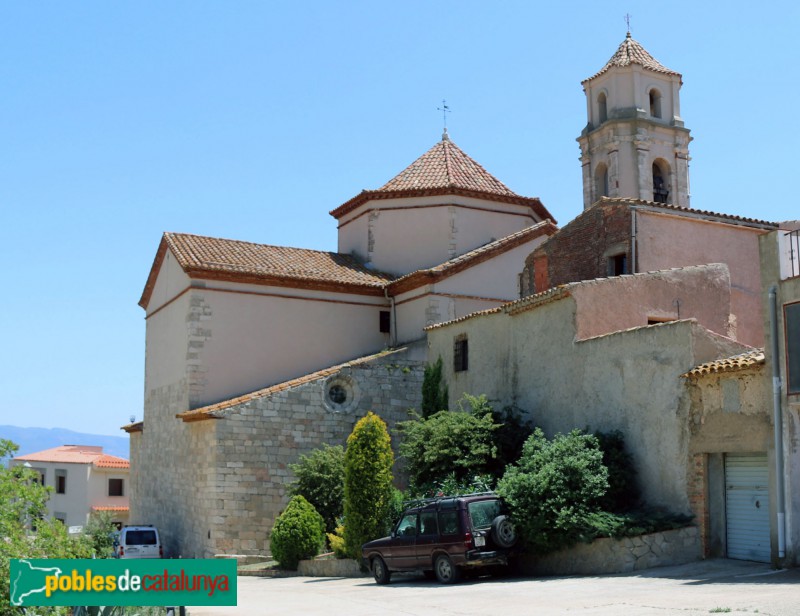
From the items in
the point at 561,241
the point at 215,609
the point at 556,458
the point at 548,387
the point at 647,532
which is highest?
the point at 561,241

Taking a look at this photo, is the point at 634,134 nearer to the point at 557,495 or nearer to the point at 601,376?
the point at 601,376

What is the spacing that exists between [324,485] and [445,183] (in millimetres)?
13680

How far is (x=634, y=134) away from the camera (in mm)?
32562

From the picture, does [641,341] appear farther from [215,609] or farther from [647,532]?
[215,609]

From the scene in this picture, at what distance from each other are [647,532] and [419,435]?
7402 millimetres

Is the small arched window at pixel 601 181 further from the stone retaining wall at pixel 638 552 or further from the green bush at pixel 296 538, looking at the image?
the stone retaining wall at pixel 638 552

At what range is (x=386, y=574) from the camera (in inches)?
764

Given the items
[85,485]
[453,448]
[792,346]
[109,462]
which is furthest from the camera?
[109,462]

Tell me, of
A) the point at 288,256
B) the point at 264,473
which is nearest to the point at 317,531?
the point at 264,473

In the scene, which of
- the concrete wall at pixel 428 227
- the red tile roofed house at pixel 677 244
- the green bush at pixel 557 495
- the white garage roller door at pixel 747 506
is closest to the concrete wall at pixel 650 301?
the red tile roofed house at pixel 677 244

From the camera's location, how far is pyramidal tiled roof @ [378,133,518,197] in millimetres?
35219

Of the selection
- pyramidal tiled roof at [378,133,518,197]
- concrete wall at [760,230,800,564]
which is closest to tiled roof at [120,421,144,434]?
pyramidal tiled roof at [378,133,518,197]

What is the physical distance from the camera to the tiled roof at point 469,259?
31.5 metres

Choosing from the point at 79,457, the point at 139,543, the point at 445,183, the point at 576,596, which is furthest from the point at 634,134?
the point at 79,457
